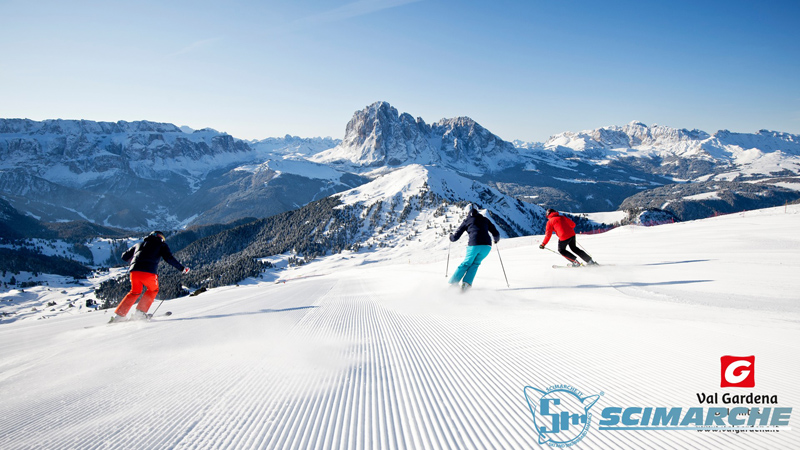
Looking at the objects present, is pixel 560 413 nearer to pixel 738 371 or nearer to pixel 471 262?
pixel 738 371

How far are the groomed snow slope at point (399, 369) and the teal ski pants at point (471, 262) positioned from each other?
1693 millimetres

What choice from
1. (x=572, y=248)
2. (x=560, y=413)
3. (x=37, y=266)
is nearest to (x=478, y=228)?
(x=572, y=248)

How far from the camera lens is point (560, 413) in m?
2.92

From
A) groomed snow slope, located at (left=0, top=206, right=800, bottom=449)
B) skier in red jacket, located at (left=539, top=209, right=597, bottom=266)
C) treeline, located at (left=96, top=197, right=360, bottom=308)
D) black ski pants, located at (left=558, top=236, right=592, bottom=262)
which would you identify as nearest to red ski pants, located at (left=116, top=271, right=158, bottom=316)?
groomed snow slope, located at (left=0, top=206, right=800, bottom=449)

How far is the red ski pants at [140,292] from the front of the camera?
8.16 metres

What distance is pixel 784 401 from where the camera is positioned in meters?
2.73

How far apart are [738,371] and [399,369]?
10.9 ft

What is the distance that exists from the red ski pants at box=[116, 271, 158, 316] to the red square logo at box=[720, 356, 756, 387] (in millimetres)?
10273

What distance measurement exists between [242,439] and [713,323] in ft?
19.4

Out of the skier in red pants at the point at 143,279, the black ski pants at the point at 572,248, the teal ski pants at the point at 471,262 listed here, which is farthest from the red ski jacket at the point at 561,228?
the skier in red pants at the point at 143,279

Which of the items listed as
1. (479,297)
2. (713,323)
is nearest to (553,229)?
(479,297)

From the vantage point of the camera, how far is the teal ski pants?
9.09m

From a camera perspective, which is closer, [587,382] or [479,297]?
[587,382]

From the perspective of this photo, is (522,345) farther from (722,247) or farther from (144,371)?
(722,247)
